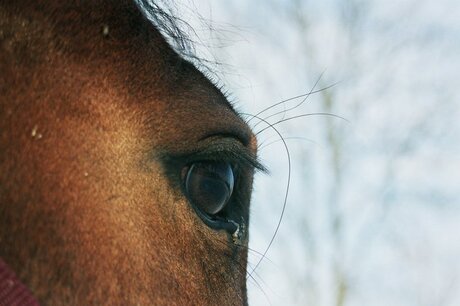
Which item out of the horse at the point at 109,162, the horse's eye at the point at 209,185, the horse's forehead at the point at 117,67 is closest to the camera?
the horse at the point at 109,162

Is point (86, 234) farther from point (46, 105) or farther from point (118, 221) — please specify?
point (46, 105)

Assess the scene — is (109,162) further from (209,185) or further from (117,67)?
(209,185)

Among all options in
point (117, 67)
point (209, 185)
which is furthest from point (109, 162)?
point (209, 185)

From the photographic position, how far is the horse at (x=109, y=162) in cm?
135

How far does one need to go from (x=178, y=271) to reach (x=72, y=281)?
29 cm

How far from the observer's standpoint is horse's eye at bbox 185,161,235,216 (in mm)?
1742

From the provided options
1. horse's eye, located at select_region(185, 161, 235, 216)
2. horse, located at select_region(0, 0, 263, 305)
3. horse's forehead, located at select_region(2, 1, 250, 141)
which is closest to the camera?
horse, located at select_region(0, 0, 263, 305)

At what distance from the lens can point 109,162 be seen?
1.51 meters

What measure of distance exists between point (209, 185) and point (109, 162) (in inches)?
14.3

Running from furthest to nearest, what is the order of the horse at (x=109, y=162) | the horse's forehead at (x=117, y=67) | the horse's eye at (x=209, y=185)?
1. the horse's eye at (x=209, y=185)
2. the horse's forehead at (x=117, y=67)
3. the horse at (x=109, y=162)

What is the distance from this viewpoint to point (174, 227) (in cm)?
162

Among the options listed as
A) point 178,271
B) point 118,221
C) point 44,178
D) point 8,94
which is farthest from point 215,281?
point 8,94

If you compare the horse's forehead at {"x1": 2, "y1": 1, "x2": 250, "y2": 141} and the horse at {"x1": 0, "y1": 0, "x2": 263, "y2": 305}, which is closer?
the horse at {"x1": 0, "y1": 0, "x2": 263, "y2": 305}

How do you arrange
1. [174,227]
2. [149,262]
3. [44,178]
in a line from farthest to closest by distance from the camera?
[174,227] → [149,262] → [44,178]
